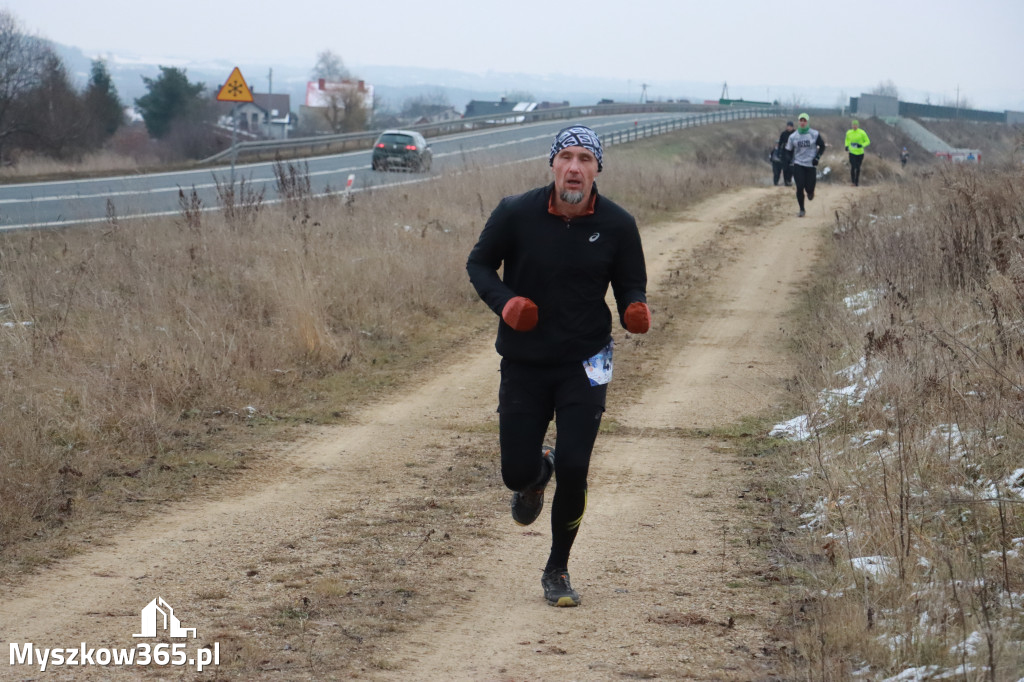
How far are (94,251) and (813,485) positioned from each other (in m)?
9.31

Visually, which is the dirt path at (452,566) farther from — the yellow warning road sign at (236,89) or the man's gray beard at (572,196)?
the yellow warning road sign at (236,89)

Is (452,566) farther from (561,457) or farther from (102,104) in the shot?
(102,104)

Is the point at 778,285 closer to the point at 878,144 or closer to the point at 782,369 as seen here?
the point at 782,369

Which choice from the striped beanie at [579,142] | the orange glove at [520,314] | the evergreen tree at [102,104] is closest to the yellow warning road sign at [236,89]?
the striped beanie at [579,142]

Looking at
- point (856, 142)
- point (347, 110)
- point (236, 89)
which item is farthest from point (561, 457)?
point (347, 110)

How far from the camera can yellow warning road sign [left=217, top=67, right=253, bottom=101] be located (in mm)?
20469

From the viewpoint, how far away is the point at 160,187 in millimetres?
25516

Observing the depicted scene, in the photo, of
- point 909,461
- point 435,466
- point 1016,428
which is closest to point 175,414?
point 435,466

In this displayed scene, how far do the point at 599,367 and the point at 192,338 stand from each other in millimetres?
5707

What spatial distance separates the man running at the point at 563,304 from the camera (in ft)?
15.8

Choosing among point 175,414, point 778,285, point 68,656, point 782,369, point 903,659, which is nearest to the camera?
point 903,659

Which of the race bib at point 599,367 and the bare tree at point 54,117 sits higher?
the bare tree at point 54,117

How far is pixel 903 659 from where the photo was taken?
12.9ft

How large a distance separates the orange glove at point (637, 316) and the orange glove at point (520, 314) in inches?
17.3
